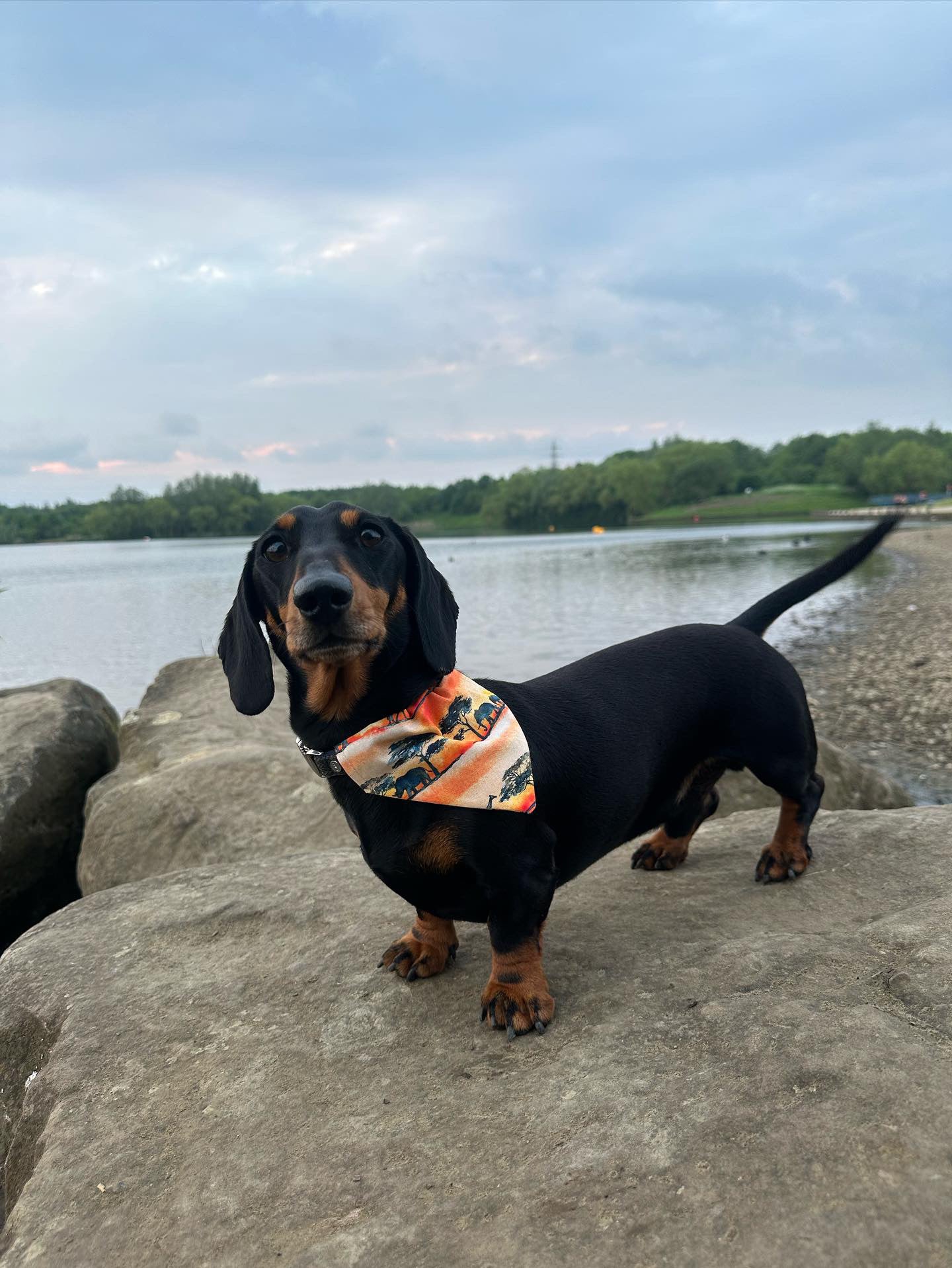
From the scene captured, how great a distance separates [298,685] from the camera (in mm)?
2961

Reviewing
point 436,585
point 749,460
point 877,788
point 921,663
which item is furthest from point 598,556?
point 749,460

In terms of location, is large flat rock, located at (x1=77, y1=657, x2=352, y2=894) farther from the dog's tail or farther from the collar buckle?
the dog's tail

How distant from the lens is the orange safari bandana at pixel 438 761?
2.74m

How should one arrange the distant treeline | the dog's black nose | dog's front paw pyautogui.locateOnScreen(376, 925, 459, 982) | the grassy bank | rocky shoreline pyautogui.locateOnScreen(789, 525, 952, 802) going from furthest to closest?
1. the grassy bank
2. the distant treeline
3. rocky shoreline pyautogui.locateOnScreen(789, 525, 952, 802)
4. dog's front paw pyautogui.locateOnScreen(376, 925, 459, 982)
5. the dog's black nose

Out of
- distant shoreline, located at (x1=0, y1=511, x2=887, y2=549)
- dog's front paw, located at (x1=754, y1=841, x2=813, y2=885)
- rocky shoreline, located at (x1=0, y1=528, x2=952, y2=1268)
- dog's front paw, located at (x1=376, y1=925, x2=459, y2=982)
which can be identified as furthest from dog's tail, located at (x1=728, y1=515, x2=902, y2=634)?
distant shoreline, located at (x1=0, y1=511, x2=887, y2=549)

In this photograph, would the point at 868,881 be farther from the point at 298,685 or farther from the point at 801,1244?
the point at 298,685

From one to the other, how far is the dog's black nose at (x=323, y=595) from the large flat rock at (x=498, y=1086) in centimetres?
137

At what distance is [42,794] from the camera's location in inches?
230

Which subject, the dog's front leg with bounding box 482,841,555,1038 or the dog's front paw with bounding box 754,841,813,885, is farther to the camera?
the dog's front paw with bounding box 754,841,813,885

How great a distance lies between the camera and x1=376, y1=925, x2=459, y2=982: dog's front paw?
3.15 m

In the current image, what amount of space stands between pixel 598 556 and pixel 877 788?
42.1 m

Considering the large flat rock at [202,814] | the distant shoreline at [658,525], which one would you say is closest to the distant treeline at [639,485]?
the distant shoreline at [658,525]

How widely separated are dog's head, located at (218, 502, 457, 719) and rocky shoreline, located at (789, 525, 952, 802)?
21.5 ft

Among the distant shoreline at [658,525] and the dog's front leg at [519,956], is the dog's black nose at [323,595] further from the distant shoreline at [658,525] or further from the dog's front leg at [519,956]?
the distant shoreline at [658,525]
